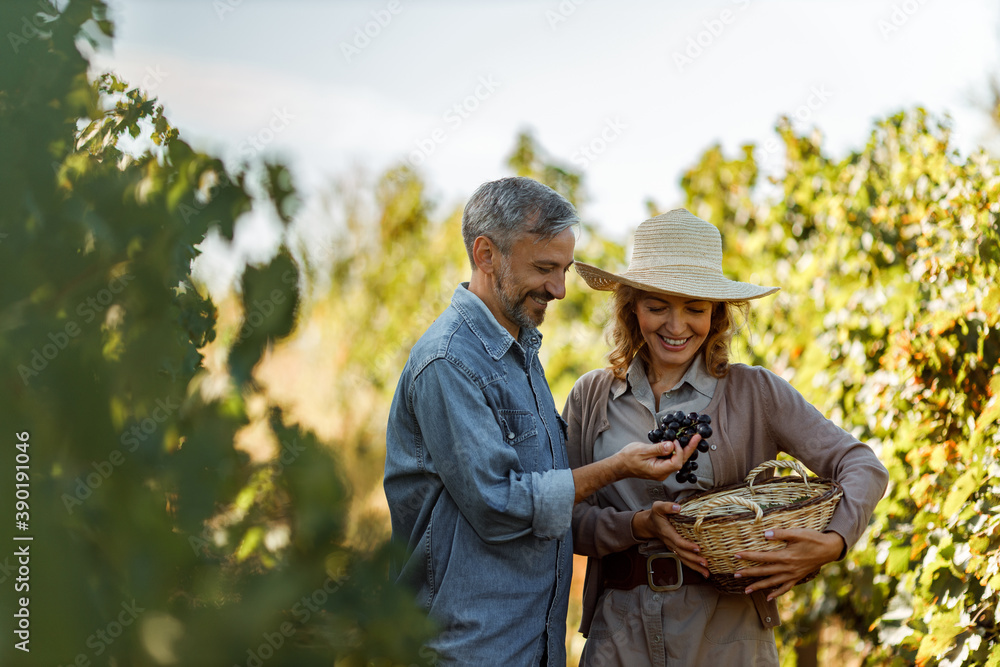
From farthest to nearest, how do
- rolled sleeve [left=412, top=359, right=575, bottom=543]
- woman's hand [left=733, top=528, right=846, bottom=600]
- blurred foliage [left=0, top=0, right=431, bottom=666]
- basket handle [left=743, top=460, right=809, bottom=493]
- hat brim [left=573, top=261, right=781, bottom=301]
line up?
hat brim [left=573, top=261, right=781, bottom=301], basket handle [left=743, top=460, right=809, bottom=493], woman's hand [left=733, top=528, right=846, bottom=600], rolled sleeve [left=412, top=359, right=575, bottom=543], blurred foliage [left=0, top=0, right=431, bottom=666]

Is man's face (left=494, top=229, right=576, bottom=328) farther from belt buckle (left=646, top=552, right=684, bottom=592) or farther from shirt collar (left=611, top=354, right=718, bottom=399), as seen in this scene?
belt buckle (left=646, top=552, right=684, bottom=592)

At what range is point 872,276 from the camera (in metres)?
3.46

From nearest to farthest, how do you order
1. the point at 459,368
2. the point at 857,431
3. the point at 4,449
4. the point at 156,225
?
the point at 4,449, the point at 156,225, the point at 459,368, the point at 857,431

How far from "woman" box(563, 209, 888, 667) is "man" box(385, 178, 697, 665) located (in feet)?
0.59

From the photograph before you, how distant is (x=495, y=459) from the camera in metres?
1.89

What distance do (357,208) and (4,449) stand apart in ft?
23.8

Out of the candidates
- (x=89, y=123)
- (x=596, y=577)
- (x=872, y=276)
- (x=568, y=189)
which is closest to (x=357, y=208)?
(x=568, y=189)

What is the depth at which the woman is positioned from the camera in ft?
6.89

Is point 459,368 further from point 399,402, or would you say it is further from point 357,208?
point 357,208

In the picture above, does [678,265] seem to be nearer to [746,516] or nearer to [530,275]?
[530,275]

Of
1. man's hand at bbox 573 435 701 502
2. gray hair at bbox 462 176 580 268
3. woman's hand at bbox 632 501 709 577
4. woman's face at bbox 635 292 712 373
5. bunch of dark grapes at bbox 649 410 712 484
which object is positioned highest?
gray hair at bbox 462 176 580 268

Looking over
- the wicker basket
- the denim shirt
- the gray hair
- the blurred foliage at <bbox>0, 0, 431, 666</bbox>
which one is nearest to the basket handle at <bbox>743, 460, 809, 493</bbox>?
the wicker basket

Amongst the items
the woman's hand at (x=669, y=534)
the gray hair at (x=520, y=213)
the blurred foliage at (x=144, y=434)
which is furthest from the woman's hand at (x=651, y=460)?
the blurred foliage at (x=144, y=434)

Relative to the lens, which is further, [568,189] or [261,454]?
[568,189]
